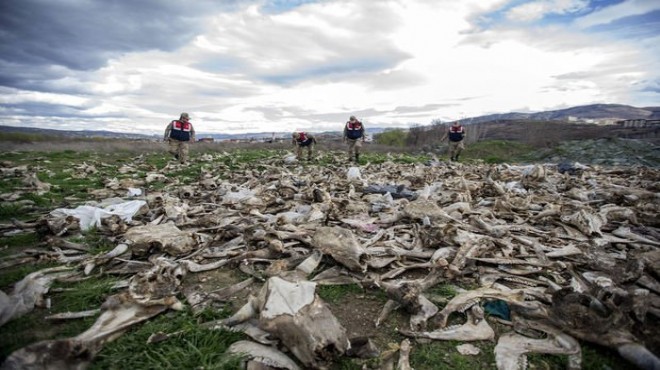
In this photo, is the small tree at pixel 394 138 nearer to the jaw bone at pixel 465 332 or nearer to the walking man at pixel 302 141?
the walking man at pixel 302 141

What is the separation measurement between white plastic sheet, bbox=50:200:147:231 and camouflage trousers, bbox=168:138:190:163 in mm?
9672

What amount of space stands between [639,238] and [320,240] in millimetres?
4304

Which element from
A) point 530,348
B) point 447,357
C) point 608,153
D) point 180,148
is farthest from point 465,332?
point 608,153

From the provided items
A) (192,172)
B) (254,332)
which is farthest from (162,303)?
(192,172)

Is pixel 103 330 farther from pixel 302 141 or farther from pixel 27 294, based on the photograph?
pixel 302 141

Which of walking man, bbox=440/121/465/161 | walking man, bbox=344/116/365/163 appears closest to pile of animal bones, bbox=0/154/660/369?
walking man, bbox=344/116/365/163

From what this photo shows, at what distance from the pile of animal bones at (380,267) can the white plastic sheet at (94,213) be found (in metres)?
0.04

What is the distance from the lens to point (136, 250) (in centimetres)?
394

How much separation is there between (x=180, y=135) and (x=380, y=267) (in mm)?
13355

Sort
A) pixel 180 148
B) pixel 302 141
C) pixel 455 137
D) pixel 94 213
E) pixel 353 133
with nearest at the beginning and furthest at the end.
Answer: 1. pixel 94 213
2. pixel 180 148
3. pixel 353 133
4. pixel 302 141
5. pixel 455 137

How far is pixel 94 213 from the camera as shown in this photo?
18.0 ft

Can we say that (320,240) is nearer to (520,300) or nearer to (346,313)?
(346,313)

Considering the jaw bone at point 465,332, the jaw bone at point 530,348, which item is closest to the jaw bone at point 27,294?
the jaw bone at point 465,332

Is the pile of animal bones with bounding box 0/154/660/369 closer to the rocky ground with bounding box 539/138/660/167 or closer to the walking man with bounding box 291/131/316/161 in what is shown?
the walking man with bounding box 291/131/316/161
